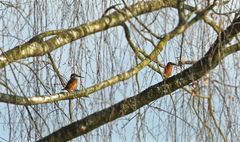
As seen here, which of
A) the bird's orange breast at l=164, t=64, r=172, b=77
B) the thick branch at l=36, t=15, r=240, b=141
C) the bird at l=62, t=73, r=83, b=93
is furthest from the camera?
the bird's orange breast at l=164, t=64, r=172, b=77

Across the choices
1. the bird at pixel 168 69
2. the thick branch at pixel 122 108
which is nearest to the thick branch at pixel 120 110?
the thick branch at pixel 122 108

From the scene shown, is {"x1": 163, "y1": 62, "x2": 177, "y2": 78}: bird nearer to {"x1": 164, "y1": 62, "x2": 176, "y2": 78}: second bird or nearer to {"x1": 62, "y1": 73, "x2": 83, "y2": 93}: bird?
{"x1": 164, "y1": 62, "x2": 176, "y2": 78}: second bird

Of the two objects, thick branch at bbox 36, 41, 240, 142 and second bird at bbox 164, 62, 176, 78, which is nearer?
thick branch at bbox 36, 41, 240, 142

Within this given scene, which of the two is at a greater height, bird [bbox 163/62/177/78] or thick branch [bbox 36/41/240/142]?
bird [bbox 163/62/177/78]

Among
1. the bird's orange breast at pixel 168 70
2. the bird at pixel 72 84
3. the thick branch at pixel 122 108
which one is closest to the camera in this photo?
the thick branch at pixel 122 108

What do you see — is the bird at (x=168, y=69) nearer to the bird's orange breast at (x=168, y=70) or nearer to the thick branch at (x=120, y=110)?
the bird's orange breast at (x=168, y=70)

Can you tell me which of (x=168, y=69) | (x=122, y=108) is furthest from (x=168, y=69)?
(x=122, y=108)

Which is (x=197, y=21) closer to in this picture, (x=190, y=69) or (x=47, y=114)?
(x=190, y=69)

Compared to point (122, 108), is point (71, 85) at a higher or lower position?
higher

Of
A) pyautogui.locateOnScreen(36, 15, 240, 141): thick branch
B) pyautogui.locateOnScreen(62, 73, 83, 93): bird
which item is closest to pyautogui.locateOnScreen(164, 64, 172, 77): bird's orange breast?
pyautogui.locateOnScreen(36, 15, 240, 141): thick branch

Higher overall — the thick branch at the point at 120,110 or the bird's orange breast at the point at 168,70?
the bird's orange breast at the point at 168,70

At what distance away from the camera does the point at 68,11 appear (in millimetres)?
3160

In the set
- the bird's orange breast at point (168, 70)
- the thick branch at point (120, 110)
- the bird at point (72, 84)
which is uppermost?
the bird's orange breast at point (168, 70)

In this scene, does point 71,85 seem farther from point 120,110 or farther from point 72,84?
point 120,110
